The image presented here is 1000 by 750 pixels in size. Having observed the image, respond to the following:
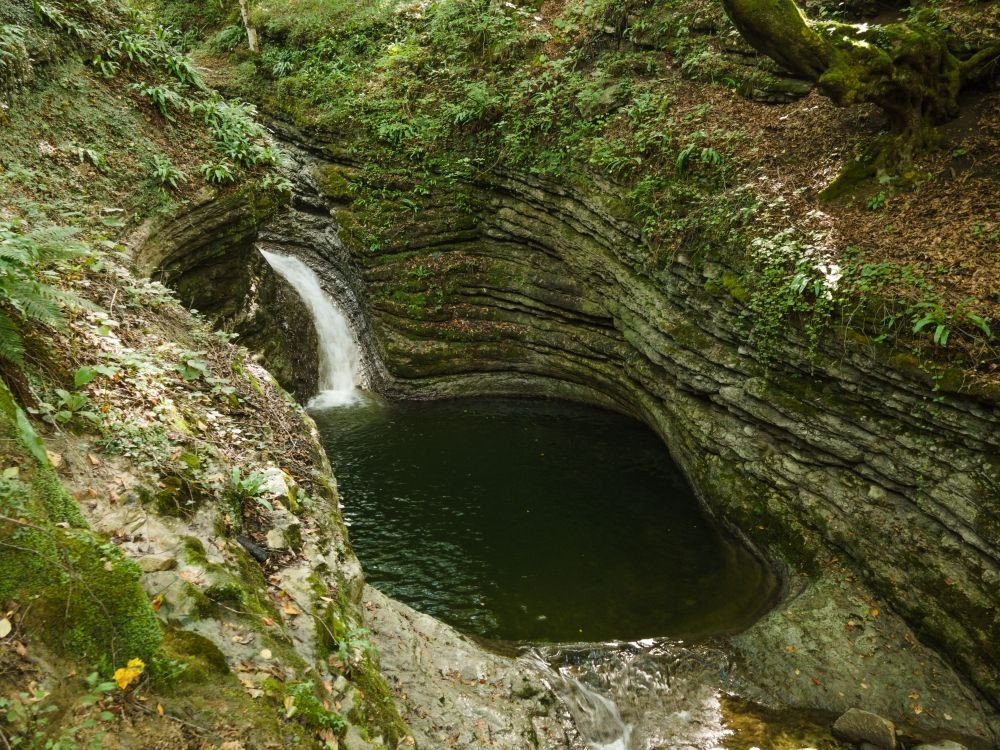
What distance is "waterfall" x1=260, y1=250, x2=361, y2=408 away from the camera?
16078mm

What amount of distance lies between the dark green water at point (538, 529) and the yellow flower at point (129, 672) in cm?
590

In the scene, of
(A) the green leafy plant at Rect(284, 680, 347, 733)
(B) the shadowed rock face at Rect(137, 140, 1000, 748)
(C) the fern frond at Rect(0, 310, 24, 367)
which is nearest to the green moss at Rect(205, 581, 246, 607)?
(A) the green leafy plant at Rect(284, 680, 347, 733)

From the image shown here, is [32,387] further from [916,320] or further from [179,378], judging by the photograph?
[916,320]

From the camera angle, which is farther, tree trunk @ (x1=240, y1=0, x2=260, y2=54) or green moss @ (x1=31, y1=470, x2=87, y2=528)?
tree trunk @ (x1=240, y1=0, x2=260, y2=54)

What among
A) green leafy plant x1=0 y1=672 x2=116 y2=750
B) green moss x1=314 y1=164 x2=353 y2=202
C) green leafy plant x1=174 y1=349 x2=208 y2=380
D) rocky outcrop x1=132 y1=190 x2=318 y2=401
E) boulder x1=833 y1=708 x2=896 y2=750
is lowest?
boulder x1=833 y1=708 x2=896 y2=750

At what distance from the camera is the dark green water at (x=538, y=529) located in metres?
8.55

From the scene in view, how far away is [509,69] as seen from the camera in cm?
1589

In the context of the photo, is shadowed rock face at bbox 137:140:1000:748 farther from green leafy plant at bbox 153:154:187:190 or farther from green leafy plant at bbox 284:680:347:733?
green leafy plant at bbox 284:680:347:733

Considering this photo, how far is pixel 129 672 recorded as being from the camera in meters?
2.67

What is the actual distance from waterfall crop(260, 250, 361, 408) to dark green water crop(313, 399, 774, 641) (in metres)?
1.47

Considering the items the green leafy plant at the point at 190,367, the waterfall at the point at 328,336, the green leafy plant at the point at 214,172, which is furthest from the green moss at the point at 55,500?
the waterfall at the point at 328,336

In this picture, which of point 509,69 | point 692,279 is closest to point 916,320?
point 692,279

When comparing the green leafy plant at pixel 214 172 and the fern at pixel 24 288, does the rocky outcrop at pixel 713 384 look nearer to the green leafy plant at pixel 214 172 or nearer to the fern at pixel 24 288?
the green leafy plant at pixel 214 172

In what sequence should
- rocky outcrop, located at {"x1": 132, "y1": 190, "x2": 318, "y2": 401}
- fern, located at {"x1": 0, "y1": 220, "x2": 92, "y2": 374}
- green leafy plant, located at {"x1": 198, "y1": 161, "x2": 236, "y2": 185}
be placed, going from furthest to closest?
green leafy plant, located at {"x1": 198, "y1": 161, "x2": 236, "y2": 185} < rocky outcrop, located at {"x1": 132, "y1": 190, "x2": 318, "y2": 401} < fern, located at {"x1": 0, "y1": 220, "x2": 92, "y2": 374}
